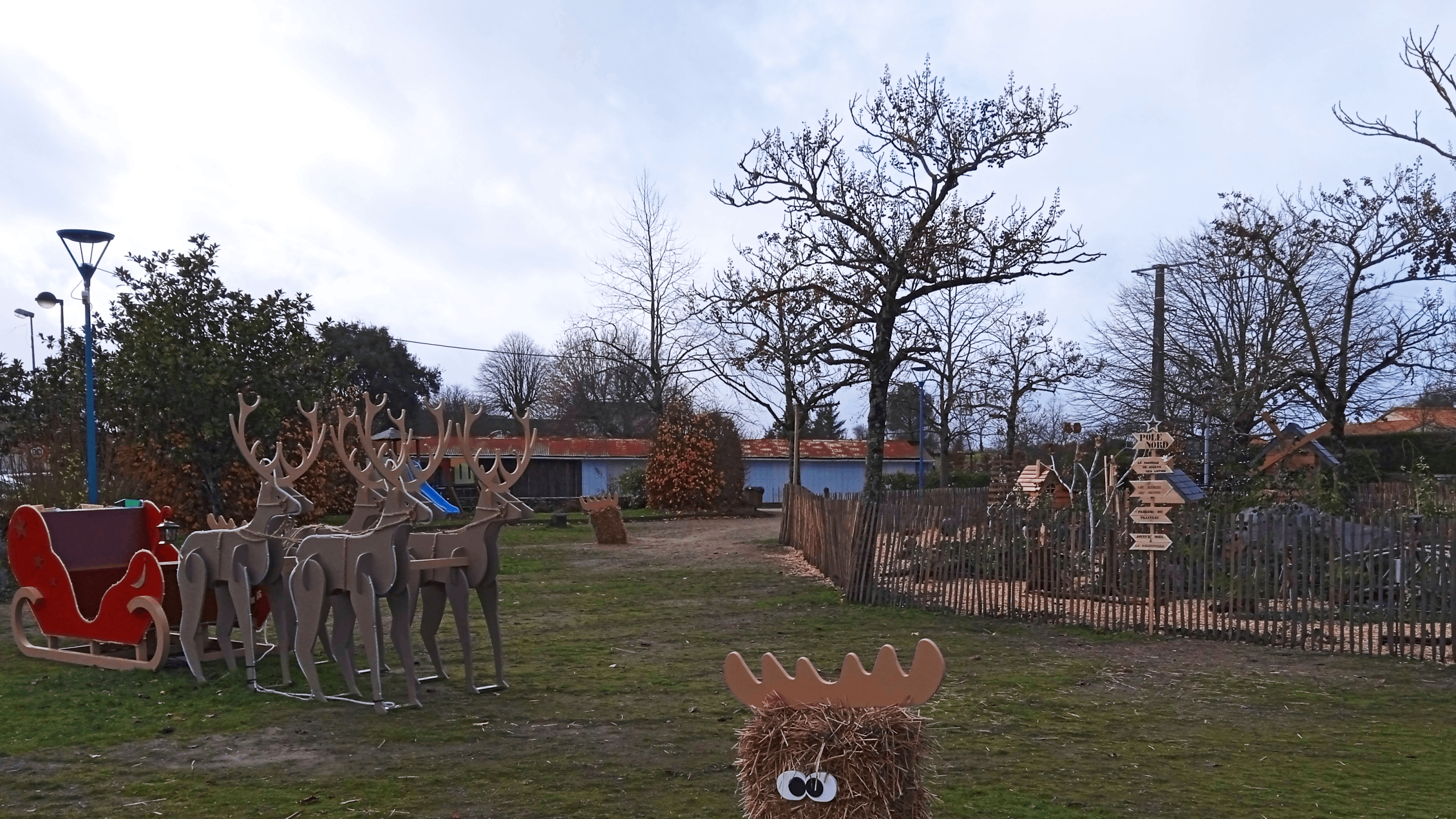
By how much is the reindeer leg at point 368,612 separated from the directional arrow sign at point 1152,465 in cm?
837

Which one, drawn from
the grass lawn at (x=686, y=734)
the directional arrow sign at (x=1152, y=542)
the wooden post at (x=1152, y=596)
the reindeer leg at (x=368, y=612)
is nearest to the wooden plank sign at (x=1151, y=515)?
the directional arrow sign at (x=1152, y=542)

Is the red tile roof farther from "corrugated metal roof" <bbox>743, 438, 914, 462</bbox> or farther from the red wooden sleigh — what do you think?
the red wooden sleigh

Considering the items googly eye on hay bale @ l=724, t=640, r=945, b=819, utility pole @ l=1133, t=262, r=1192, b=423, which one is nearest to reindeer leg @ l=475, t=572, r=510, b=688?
googly eye on hay bale @ l=724, t=640, r=945, b=819

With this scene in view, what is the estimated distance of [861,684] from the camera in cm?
403

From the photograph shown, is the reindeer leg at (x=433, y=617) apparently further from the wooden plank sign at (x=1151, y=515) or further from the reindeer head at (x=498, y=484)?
the wooden plank sign at (x=1151, y=515)

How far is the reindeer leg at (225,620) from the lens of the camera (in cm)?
891

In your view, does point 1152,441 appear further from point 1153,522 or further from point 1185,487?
point 1185,487

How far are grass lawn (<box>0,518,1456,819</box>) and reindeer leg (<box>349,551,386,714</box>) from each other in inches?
8.6

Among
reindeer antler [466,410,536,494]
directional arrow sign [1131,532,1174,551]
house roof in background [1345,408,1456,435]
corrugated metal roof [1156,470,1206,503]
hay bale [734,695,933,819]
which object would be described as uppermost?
house roof in background [1345,408,1456,435]

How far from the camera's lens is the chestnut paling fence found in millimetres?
10266

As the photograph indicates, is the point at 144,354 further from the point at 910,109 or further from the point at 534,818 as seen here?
the point at 534,818

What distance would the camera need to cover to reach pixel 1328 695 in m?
8.48

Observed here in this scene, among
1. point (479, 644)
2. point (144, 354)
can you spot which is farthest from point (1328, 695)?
point (144, 354)

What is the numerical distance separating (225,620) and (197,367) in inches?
441
